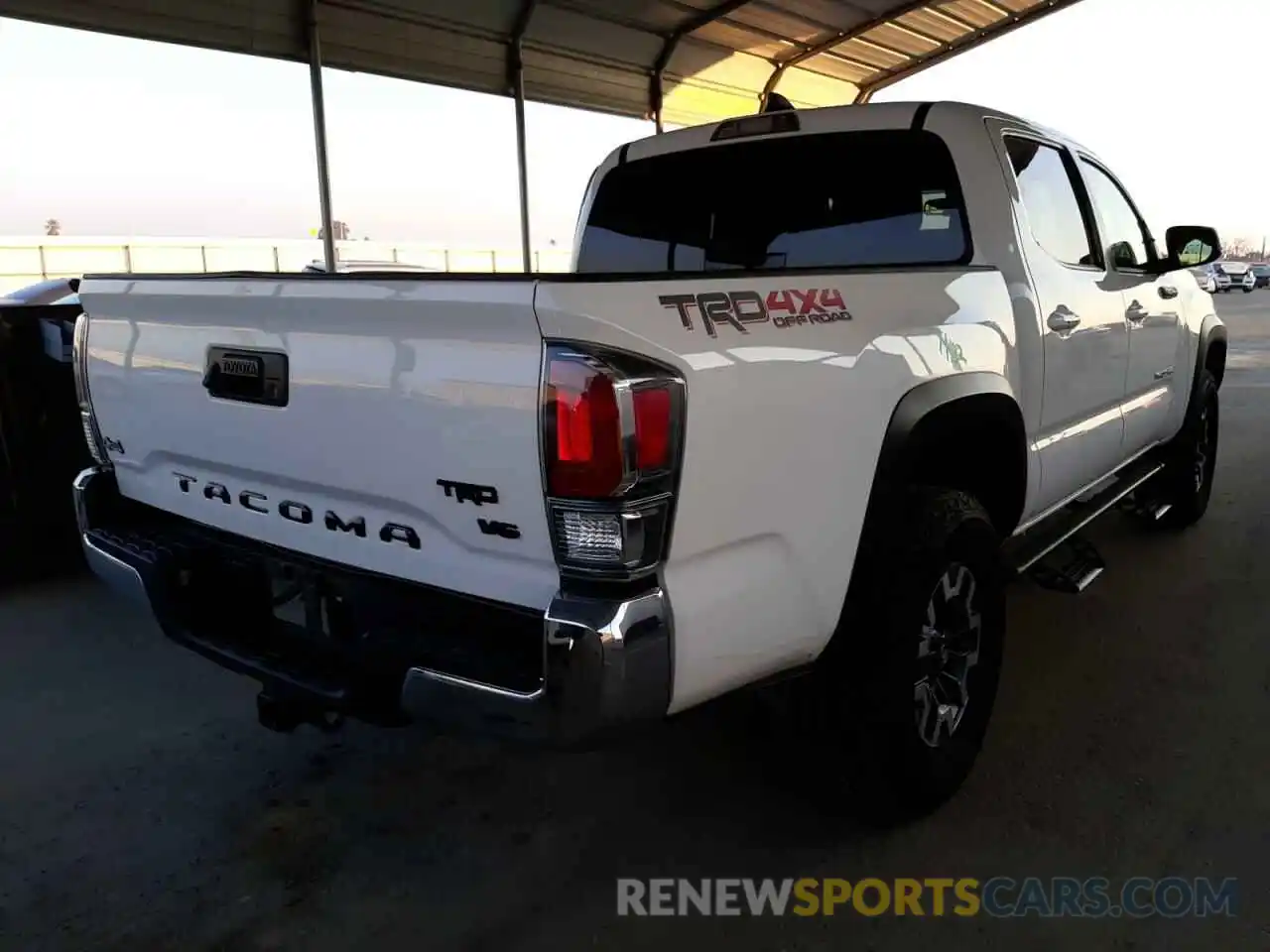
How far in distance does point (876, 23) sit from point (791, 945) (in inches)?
530

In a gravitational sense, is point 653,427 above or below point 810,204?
below

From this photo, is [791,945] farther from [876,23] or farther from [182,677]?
[876,23]

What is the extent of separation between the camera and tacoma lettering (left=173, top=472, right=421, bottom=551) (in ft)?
6.84

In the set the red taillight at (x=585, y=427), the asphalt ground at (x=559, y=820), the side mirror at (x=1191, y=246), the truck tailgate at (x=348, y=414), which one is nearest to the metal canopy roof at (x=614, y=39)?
the asphalt ground at (x=559, y=820)

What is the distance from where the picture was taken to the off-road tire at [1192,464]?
5266mm

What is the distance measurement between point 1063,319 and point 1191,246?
5.51ft

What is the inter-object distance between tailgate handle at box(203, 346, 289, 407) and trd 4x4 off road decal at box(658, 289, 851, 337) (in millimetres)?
948

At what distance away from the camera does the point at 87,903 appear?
2480 mm

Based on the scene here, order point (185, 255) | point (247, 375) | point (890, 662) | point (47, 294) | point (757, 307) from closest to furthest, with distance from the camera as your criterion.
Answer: point (757, 307) < point (247, 375) < point (890, 662) < point (47, 294) < point (185, 255)

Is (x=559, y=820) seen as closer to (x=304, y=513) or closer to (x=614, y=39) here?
(x=304, y=513)

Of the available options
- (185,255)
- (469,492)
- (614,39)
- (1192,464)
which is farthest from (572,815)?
(185,255)

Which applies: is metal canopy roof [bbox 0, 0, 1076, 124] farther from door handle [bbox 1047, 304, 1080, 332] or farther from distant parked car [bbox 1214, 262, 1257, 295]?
distant parked car [bbox 1214, 262, 1257, 295]

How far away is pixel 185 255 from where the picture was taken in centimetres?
2095

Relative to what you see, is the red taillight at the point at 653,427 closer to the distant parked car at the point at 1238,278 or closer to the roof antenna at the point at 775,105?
the roof antenna at the point at 775,105
